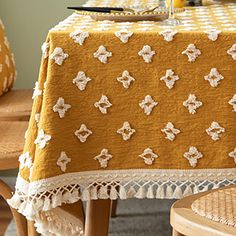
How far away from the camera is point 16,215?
1816mm

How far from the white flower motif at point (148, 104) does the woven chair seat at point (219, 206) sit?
200mm

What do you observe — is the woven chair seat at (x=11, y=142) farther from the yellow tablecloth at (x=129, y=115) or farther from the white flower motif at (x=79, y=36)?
the white flower motif at (x=79, y=36)

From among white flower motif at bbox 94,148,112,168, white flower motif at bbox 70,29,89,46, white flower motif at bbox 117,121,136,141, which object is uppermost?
white flower motif at bbox 70,29,89,46

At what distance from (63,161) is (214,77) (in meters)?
0.33

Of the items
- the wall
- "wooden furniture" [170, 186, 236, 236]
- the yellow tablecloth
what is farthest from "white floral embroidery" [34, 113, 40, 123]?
the wall

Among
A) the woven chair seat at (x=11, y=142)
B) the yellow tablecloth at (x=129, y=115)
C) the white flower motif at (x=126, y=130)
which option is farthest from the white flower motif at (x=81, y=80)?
the woven chair seat at (x=11, y=142)

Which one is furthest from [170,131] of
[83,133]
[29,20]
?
[29,20]

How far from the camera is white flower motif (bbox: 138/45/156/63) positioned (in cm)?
130

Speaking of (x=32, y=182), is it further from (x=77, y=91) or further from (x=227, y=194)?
(x=227, y=194)

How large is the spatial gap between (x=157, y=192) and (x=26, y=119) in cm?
85

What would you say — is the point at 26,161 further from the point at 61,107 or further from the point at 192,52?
the point at 192,52

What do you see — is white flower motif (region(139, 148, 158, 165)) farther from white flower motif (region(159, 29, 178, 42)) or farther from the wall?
the wall

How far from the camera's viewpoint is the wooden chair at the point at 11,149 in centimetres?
172

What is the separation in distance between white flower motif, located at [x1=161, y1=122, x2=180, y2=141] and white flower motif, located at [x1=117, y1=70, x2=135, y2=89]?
0.36 feet
